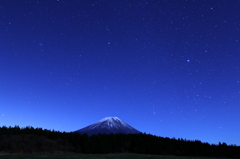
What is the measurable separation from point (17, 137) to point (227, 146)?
55.9m

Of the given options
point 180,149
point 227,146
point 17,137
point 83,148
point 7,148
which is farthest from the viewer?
point 227,146

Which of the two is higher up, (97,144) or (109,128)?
(109,128)

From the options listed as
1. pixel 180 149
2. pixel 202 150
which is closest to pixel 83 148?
pixel 180 149

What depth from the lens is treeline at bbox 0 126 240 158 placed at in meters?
37.4

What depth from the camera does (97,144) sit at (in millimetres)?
45531

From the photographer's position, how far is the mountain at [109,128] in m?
135

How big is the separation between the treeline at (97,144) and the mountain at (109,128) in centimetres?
8025

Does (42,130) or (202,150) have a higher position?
(42,130)

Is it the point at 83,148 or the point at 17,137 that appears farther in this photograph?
the point at 83,148

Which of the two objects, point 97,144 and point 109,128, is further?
point 109,128

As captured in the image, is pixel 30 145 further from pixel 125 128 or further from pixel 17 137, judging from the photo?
pixel 125 128

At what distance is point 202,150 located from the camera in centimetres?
5584

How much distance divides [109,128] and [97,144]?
3790 inches

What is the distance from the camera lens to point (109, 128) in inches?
5507
